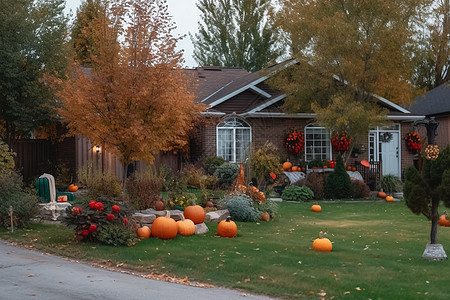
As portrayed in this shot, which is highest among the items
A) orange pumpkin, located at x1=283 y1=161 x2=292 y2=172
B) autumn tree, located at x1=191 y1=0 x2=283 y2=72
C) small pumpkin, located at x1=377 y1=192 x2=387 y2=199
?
autumn tree, located at x1=191 y1=0 x2=283 y2=72

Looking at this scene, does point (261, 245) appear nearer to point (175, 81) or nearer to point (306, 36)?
point (175, 81)

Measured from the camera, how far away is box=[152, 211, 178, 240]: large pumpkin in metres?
11.4

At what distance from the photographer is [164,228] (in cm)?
1134

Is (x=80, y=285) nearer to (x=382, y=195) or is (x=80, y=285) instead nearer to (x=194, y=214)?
(x=194, y=214)

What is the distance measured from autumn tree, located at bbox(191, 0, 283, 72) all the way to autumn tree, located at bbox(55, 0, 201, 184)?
32.7 meters

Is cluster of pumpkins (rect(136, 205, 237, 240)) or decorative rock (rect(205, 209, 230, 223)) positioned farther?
decorative rock (rect(205, 209, 230, 223))

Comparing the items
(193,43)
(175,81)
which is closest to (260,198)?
(175,81)

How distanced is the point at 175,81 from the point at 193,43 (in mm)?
35362

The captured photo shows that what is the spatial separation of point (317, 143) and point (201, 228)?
14.3 metres

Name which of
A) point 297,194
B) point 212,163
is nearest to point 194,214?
point 297,194

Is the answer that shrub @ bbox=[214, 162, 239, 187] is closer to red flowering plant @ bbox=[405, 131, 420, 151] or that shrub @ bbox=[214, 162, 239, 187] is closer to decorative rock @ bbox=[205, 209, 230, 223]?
decorative rock @ bbox=[205, 209, 230, 223]

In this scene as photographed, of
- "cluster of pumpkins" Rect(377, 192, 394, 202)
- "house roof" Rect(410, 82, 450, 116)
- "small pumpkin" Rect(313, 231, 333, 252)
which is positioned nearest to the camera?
"small pumpkin" Rect(313, 231, 333, 252)

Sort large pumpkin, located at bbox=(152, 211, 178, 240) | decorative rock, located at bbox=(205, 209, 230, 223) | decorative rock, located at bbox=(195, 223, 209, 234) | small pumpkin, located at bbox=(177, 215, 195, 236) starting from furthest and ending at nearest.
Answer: decorative rock, located at bbox=(205, 209, 230, 223) → decorative rock, located at bbox=(195, 223, 209, 234) → small pumpkin, located at bbox=(177, 215, 195, 236) → large pumpkin, located at bbox=(152, 211, 178, 240)

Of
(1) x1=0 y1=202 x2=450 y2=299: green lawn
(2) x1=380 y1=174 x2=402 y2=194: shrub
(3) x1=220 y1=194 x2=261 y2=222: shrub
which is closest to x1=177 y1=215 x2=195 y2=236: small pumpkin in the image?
(1) x1=0 y1=202 x2=450 y2=299: green lawn
